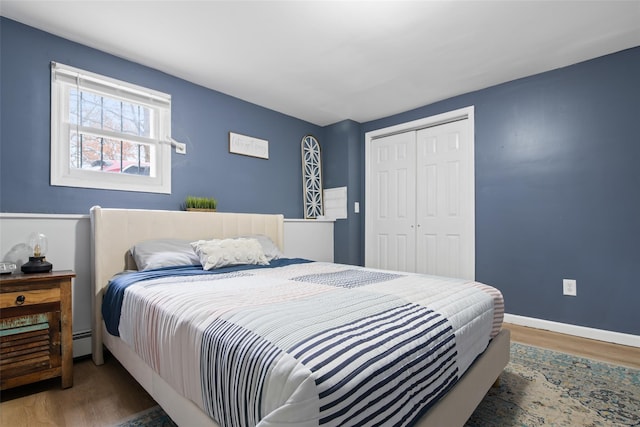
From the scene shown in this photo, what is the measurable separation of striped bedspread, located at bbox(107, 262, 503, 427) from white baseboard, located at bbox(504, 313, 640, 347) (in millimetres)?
1584

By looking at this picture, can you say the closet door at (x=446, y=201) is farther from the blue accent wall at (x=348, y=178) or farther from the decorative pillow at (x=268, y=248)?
the decorative pillow at (x=268, y=248)

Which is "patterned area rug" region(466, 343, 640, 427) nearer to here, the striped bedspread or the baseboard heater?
the striped bedspread

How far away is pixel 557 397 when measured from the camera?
5.52 ft

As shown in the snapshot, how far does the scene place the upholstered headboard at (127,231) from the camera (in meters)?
2.19

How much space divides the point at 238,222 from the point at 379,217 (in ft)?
6.24

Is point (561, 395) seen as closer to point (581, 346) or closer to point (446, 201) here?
point (581, 346)

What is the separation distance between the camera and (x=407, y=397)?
0.93 meters

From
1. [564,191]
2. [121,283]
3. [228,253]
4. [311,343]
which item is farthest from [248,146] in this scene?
[564,191]

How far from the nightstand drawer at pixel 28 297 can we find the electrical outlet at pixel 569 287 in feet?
12.5

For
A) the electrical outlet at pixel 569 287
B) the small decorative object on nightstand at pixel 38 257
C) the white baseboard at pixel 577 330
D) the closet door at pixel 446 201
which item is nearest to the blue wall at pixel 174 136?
the small decorative object on nightstand at pixel 38 257

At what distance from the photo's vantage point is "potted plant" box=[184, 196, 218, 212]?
113 inches

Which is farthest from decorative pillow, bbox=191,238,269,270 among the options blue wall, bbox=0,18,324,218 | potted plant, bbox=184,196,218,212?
blue wall, bbox=0,18,324,218

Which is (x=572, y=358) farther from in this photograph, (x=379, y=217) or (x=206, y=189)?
(x=206, y=189)

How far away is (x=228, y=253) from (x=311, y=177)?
208 centimetres
